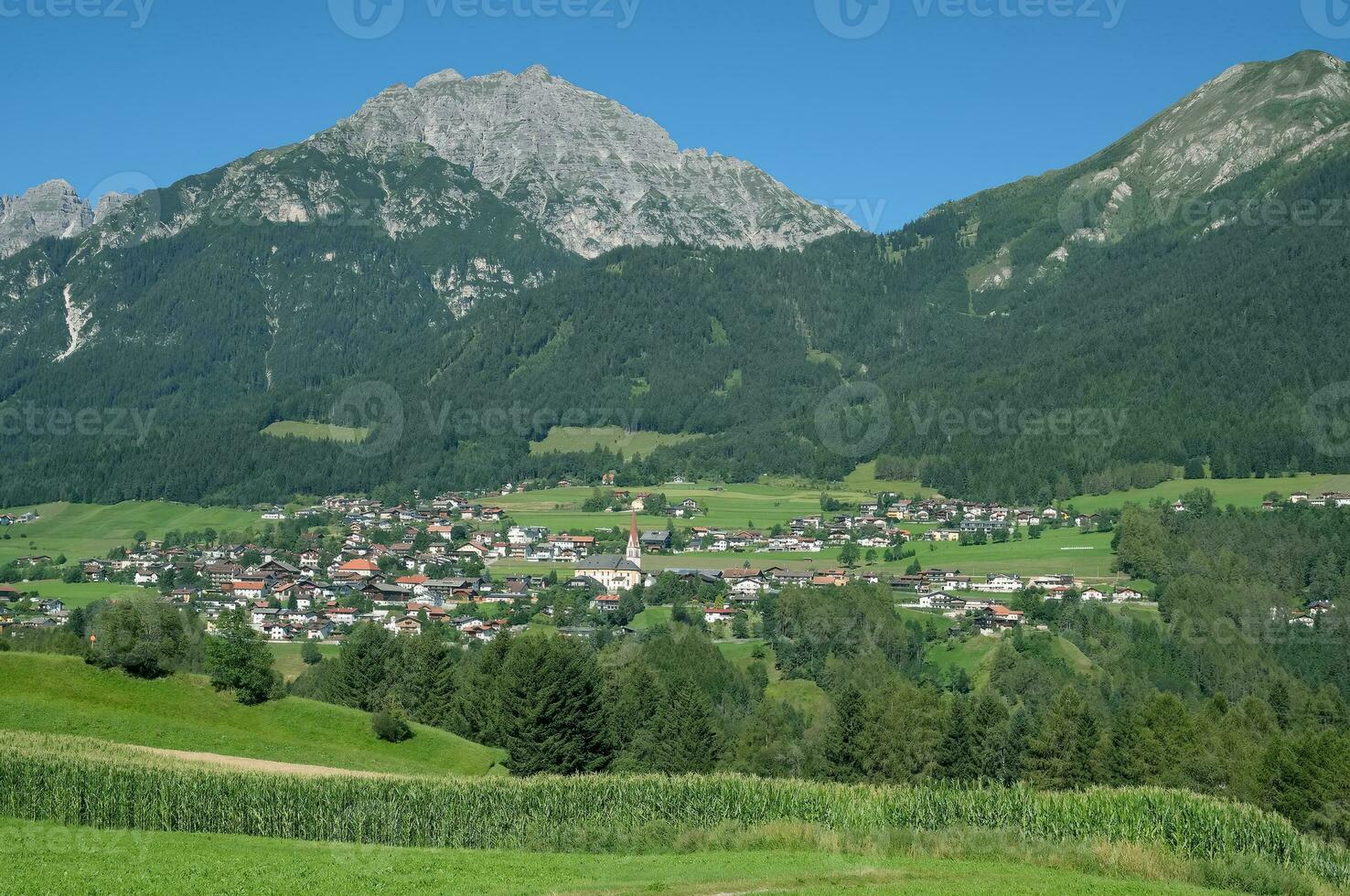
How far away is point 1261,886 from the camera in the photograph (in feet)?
91.9

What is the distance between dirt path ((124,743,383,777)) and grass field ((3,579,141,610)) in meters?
71.3

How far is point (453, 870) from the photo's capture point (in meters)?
28.1

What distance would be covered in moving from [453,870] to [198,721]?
24207mm

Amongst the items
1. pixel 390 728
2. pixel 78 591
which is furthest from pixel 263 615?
pixel 390 728

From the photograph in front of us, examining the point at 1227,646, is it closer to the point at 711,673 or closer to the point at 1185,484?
the point at 711,673

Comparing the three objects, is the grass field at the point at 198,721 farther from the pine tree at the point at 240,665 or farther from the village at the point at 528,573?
the village at the point at 528,573

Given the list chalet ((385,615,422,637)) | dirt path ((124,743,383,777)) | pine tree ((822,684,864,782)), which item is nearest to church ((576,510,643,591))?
chalet ((385,615,422,637))

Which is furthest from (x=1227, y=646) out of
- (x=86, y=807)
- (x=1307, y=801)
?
(x=86, y=807)

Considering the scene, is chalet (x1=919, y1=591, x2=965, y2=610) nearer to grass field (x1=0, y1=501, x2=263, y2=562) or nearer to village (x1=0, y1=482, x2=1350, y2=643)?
village (x1=0, y1=482, x2=1350, y2=643)

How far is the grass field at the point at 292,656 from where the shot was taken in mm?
87562

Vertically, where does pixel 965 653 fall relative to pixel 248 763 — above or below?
below

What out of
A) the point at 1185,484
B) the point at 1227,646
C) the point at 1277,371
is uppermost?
the point at 1277,371

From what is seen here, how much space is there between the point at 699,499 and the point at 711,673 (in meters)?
95.4

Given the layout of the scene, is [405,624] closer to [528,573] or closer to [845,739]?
[528,573]
